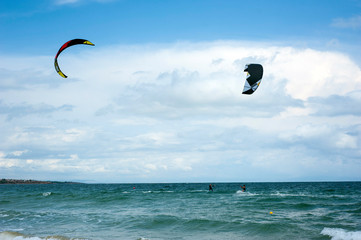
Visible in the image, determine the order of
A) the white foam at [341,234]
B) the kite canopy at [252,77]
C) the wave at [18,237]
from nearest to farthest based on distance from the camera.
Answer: the kite canopy at [252,77]
the white foam at [341,234]
the wave at [18,237]

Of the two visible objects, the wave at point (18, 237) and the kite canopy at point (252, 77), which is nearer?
the kite canopy at point (252, 77)

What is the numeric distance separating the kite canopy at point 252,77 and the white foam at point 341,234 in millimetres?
6644

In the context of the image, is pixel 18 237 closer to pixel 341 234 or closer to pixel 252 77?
pixel 252 77

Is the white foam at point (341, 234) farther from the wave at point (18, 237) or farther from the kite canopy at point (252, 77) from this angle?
the wave at point (18, 237)

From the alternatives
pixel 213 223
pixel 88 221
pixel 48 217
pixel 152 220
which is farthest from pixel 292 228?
pixel 48 217

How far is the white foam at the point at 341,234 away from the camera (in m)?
13.3

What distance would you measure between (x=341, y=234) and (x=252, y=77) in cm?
716

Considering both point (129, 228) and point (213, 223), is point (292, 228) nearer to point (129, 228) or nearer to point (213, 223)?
point (213, 223)

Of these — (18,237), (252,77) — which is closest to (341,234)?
(252,77)

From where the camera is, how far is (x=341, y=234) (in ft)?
44.7

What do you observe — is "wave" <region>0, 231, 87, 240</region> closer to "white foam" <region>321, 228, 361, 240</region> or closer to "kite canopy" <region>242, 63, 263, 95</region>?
"kite canopy" <region>242, 63, 263, 95</region>

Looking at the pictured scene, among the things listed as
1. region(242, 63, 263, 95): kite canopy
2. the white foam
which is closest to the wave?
region(242, 63, 263, 95): kite canopy

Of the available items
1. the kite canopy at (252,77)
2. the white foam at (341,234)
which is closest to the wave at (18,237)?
the kite canopy at (252,77)

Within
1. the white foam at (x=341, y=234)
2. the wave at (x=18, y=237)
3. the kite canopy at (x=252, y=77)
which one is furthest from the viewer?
the wave at (x=18, y=237)
